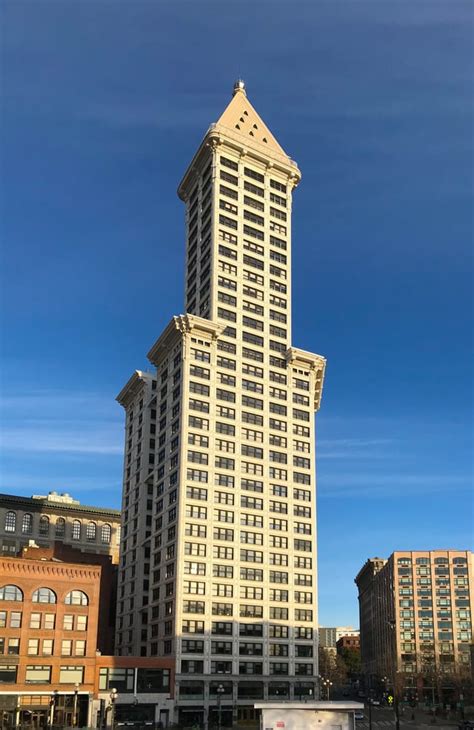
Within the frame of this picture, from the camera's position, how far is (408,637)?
602ft

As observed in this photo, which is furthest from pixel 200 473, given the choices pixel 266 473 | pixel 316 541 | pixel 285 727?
pixel 285 727

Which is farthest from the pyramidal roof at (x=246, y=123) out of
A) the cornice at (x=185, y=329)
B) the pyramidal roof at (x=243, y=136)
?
the cornice at (x=185, y=329)

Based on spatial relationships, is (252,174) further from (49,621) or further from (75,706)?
(75,706)

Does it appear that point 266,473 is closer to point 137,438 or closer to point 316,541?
point 316,541

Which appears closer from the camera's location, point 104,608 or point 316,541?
point 316,541

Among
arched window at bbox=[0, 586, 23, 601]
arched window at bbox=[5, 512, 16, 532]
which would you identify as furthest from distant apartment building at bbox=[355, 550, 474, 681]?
arched window at bbox=[0, 586, 23, 601]

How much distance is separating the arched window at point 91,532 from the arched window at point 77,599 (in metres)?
74.6

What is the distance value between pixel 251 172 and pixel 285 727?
361ft

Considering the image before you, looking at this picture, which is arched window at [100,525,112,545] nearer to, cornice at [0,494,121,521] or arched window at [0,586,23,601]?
cornice at [0,494,121,521]

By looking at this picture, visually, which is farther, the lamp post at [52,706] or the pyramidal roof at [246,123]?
the pyramidal roof at [246,123]

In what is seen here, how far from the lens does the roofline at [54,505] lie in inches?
6127

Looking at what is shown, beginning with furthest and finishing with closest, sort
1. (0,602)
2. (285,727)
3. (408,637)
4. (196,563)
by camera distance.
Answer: (408,637) → (196,563) → (0,602) → (285,727)

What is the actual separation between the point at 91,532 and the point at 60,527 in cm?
739

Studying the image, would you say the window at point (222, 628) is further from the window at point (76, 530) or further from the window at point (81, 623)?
the window at point (76, 530)
